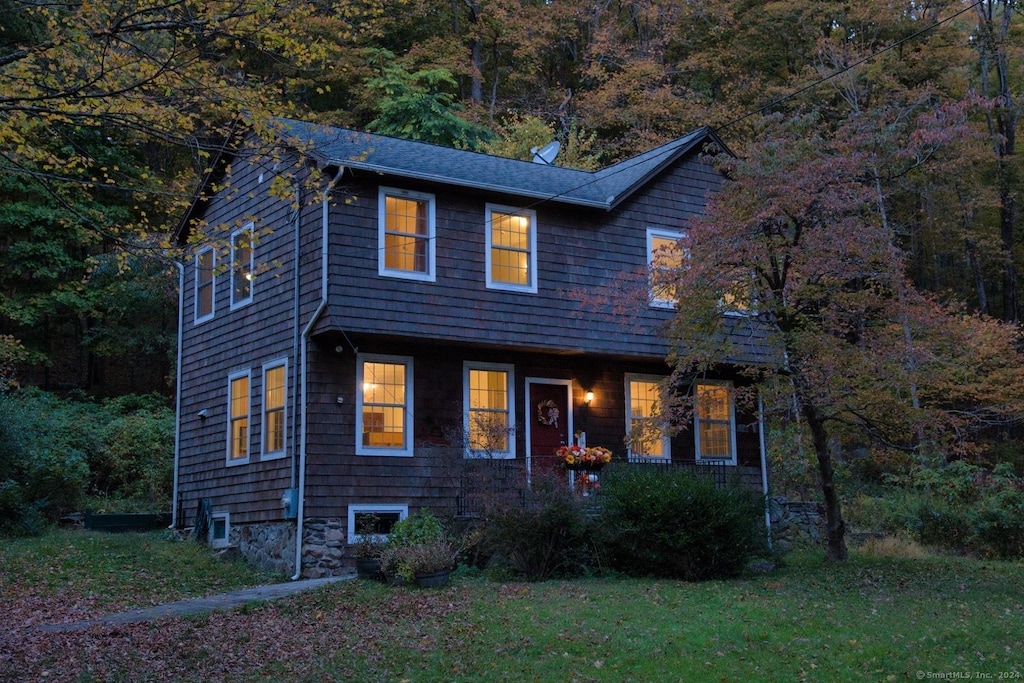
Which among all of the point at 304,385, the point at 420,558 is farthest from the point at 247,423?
the point at 420,558

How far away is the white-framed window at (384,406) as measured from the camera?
1617 centimetres

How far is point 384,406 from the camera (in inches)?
646

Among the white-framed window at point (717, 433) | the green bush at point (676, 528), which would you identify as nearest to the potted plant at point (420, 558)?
the green bush at point (676, 528)

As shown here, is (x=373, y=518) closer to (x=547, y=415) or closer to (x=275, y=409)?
(x=275, y=409)

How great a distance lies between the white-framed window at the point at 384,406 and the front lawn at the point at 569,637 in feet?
10.6

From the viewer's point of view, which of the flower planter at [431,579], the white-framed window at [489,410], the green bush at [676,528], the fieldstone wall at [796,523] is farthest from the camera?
the fieldstone wall at [796,523]

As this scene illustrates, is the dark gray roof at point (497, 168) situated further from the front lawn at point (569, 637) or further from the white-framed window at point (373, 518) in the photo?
the front lawn at point (569, 637)

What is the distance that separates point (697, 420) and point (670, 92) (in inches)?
570

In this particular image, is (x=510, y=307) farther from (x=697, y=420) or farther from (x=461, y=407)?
(x=697, y=420)

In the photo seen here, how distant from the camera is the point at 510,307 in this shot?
1714 centimetres

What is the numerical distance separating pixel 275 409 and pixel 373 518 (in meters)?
2.52

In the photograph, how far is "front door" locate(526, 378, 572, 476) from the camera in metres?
17.8

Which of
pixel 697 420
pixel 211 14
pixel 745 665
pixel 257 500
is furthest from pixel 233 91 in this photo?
pixel 697 420

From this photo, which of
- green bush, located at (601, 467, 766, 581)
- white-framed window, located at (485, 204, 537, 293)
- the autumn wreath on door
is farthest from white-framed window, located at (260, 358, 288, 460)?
green bush, located at (601, 467, 766, 581)
